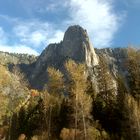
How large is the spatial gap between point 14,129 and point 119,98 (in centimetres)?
2287

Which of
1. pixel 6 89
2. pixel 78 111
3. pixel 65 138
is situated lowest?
pixel 65 138

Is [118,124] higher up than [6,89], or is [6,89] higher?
[6,89]

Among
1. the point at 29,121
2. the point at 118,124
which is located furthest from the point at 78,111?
the point at 29,121

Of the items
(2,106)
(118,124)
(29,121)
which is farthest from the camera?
(29,121)

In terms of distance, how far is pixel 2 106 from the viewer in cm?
5816

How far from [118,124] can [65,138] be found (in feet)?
35.8

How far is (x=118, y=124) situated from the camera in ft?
205

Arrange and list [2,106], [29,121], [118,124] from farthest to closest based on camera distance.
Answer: [29,121] → [118,124] → [2,106]

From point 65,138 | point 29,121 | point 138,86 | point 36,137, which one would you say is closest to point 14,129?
point 29,121

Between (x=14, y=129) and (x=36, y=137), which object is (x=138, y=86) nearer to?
(x=36, y=137)

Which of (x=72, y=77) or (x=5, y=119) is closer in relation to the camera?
(x=72, y=77)

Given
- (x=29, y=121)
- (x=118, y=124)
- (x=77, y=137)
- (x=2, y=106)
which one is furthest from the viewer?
(x=29, y=121)

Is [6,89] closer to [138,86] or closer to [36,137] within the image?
[36,137]

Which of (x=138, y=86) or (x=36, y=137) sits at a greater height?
(x=138, y=86)
